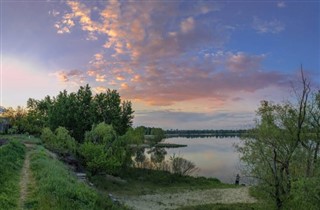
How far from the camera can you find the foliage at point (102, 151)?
54.1 m

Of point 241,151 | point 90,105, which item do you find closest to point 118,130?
point 90,105

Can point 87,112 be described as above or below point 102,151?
above

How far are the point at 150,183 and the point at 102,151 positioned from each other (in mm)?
11450

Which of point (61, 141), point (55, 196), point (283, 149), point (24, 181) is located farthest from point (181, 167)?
point (55, 196)

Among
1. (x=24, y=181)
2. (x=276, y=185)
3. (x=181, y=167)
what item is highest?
(x=24, y=181)

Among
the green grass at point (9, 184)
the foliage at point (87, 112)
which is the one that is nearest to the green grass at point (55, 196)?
the green grass at point (9, 184)

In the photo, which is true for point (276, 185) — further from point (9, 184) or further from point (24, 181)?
point (9, 184)

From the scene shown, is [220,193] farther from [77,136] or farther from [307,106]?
[77,136]

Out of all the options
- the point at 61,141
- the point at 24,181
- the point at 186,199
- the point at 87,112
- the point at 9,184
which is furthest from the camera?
the point at 87,112

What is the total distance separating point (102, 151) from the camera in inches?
2162

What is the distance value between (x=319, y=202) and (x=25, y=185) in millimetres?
17225

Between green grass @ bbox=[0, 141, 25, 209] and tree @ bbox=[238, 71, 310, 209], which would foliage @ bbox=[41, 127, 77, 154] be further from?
tree @ bbox=[238, 71, 310, 209]

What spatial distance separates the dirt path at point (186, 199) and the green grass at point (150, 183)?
12.2 ft

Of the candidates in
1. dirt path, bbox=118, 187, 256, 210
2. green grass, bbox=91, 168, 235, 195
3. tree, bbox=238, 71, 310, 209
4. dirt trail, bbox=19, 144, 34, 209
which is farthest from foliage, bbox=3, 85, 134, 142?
tree, bbox=238, 71, 310, 209
